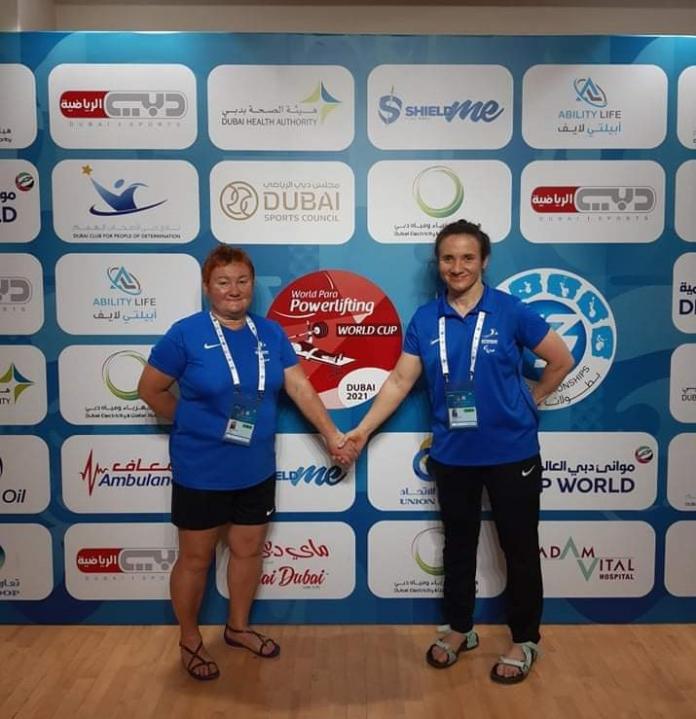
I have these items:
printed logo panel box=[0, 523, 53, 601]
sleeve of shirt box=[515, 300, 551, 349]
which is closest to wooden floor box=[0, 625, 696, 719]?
printed logo panel box=[0, 523, 53, 601]

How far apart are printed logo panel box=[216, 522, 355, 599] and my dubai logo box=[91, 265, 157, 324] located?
40.7 inches

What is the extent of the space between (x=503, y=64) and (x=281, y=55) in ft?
2.89

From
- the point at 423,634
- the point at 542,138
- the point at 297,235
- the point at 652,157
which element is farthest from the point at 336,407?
the point at 652,157

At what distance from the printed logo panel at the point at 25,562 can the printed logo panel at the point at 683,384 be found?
270cm

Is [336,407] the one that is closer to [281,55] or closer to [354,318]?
[354,318]

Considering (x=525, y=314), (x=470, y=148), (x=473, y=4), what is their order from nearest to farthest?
(x=525, y=314) → (x=470, y=148) → (x=473, y=4)

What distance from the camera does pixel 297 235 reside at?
10.1 ft

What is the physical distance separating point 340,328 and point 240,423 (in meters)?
0.60

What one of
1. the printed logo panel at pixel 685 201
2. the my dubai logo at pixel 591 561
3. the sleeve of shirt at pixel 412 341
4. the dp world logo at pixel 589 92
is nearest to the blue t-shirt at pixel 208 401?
the sleeve of shirt at pixel 412 341

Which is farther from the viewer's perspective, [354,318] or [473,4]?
[473,4]

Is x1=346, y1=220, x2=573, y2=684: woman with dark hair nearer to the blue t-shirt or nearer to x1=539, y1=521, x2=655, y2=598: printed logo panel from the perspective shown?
x1=539, y1=521, x2=655, y2=598: printed logo panel

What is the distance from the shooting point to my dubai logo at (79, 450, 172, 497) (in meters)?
3.18

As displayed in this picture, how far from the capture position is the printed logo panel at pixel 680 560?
324 cm

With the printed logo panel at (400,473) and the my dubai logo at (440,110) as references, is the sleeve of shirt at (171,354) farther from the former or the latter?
the my dubai logo at (440,110)
